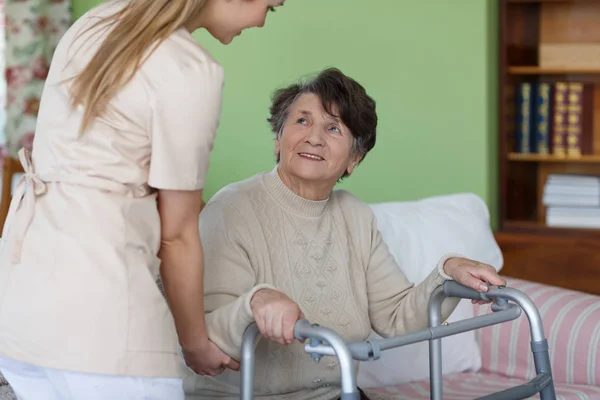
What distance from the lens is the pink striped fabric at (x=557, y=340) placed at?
2.23 meters

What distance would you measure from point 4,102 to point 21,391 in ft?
7.70

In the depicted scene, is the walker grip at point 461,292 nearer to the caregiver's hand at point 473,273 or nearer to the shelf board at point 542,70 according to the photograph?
the caregiver's hand at point 473,273

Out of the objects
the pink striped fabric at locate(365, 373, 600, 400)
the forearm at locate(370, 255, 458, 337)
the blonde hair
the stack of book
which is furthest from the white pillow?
the blonde hair

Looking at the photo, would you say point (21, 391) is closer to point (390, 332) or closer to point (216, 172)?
point (390, 332)

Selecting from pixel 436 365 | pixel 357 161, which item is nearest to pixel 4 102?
pixel 357 161

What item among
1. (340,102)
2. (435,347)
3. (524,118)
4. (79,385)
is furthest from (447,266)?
(524,118)

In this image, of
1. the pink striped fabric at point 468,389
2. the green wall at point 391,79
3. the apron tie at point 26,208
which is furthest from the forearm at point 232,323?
the green wall at point 391,79

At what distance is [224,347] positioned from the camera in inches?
56.2

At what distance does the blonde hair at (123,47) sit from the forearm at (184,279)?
0.71 feet

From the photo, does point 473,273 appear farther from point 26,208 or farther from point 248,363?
point 26,208

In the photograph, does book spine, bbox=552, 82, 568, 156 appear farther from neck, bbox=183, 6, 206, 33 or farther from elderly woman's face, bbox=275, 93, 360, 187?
neck, bbox=183, 6, 206, 33

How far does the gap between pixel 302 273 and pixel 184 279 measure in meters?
0.48

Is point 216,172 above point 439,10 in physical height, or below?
below

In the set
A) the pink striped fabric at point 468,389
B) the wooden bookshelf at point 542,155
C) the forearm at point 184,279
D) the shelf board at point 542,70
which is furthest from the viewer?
the shelf board at point 542,70
